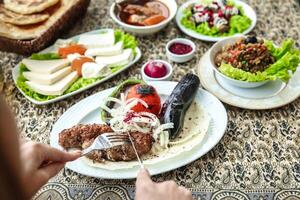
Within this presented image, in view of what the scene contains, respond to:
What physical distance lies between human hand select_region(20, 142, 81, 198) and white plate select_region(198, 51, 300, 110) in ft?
2.06

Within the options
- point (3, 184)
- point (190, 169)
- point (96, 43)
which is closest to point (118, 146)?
Result: point (190, 169)

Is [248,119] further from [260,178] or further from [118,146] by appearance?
[118,146]

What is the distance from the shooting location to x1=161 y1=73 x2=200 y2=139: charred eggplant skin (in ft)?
4.54

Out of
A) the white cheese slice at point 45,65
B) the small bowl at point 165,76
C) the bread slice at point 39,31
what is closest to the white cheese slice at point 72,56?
the white cheese slice at point 45,65

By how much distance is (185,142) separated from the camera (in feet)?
4.47

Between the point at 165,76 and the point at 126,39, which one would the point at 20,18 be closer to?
the point at 126,39

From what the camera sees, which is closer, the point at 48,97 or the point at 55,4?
the point at 48,97

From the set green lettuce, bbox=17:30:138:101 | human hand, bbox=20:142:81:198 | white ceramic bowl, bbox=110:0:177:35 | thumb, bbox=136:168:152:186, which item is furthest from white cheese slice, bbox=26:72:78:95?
thumb, bbox=136:168:152:186

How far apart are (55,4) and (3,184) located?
147 centimetres

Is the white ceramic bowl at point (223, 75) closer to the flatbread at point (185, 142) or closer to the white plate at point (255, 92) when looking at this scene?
the white plate at point (255, 92)

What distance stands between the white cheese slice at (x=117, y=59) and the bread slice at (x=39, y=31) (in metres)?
0.22

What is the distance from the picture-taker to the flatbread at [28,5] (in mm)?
1805

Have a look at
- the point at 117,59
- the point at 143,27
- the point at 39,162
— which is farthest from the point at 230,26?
the point at 39,162

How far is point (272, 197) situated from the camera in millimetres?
1243
